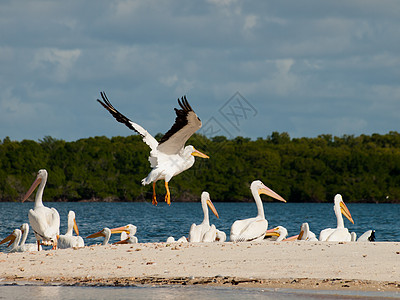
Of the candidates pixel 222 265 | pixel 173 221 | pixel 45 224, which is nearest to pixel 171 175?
pixel 45 224

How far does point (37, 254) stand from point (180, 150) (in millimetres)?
2853

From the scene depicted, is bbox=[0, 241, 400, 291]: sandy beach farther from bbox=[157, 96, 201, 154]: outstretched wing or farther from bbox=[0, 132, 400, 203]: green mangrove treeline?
bbox=[0, 132, 400, 203]: green mangrove treeline

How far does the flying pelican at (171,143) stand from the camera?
32.0 ft

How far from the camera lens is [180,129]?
33.2 ft

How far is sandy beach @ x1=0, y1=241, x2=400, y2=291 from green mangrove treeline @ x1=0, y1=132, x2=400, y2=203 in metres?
49.3

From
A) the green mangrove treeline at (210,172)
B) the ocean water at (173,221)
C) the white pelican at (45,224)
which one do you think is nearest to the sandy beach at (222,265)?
the white pelican at (45,224)

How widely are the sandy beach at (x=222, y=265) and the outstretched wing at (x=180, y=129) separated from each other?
1612 millimetres

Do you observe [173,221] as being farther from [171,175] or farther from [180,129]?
[180,129]

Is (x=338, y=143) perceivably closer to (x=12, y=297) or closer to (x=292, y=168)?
(x=292, y=168)

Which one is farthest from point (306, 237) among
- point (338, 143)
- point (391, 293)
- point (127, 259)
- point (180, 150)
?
point (338, 143)

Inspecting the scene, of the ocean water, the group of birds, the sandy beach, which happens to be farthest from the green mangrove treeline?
the sandy beach

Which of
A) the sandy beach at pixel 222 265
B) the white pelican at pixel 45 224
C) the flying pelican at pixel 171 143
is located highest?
the flying pelican at pixel 171 143

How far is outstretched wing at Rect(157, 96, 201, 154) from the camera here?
9.60 meters

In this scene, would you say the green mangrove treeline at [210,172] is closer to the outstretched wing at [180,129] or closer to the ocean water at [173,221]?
the ocean water at [173,221]
